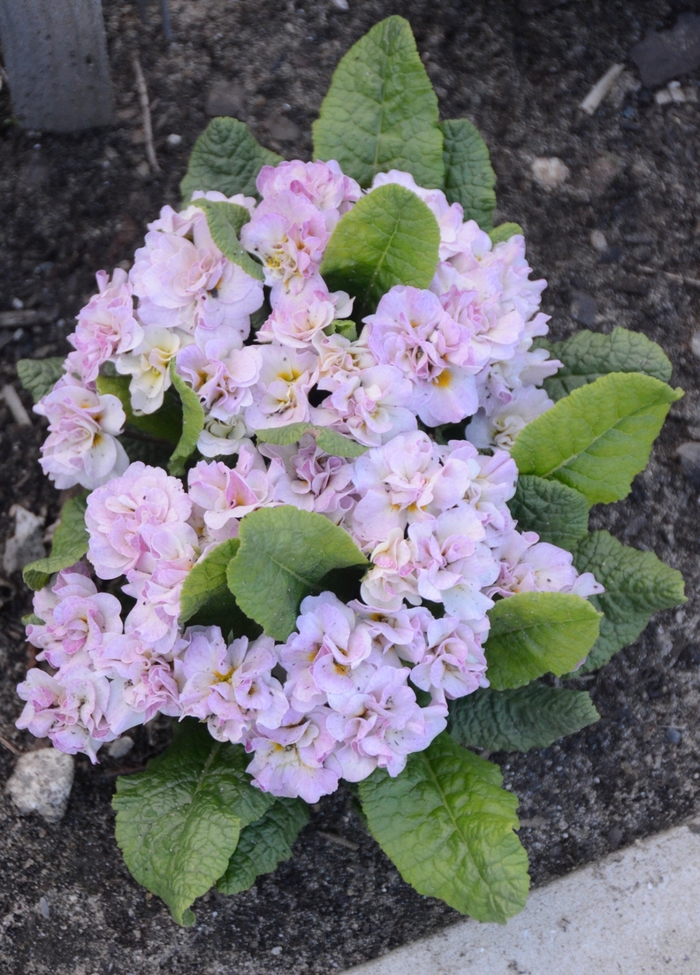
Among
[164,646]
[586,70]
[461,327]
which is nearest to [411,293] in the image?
[461,327]

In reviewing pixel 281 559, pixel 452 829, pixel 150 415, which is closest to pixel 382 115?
pixel 150 415

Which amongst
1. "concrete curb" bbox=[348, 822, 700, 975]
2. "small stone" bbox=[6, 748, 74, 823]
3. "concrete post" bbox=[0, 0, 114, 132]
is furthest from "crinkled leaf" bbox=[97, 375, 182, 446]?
"concrete curb" bbox=[348, 822, 700, 975]

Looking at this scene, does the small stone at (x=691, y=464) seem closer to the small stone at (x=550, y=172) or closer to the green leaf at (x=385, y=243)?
the small stone at (x=550, y=172)

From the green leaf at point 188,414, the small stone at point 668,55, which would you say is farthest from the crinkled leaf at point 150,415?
the small stone at point 668,55

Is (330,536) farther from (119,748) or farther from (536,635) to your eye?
(119,748)

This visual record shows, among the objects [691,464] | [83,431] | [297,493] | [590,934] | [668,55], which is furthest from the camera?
[668,55]

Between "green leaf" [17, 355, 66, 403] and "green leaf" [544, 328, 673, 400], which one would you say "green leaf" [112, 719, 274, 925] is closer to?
"green leaf" [17, 355, 66, 403]

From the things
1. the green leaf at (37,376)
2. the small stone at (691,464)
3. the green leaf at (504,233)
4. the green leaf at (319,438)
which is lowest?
the small stone at (691,464)
